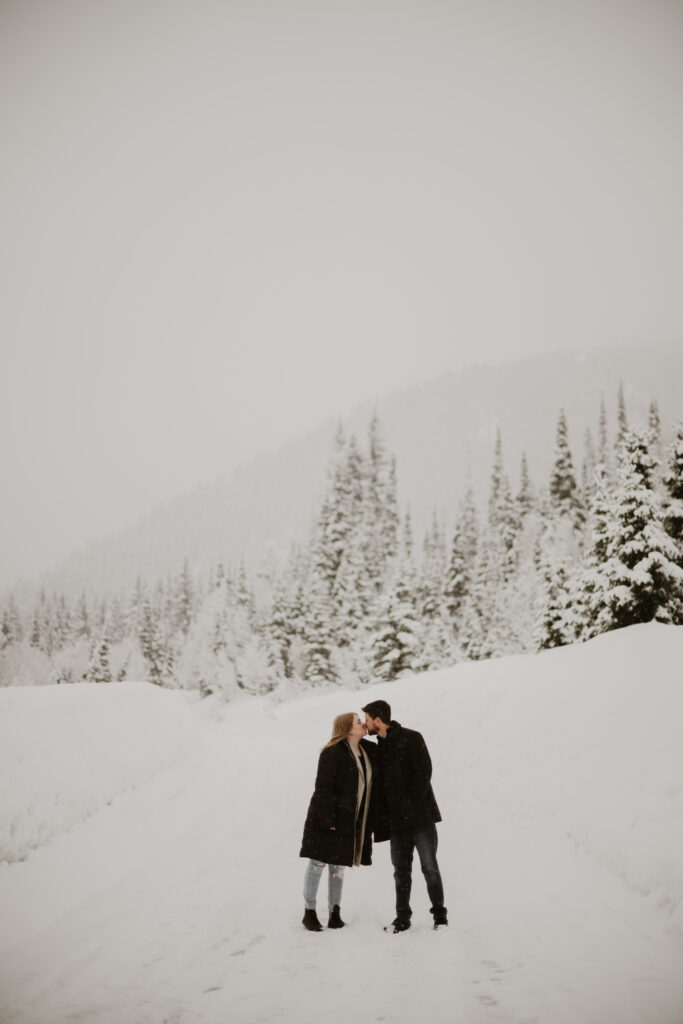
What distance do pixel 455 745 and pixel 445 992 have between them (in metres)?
11.5

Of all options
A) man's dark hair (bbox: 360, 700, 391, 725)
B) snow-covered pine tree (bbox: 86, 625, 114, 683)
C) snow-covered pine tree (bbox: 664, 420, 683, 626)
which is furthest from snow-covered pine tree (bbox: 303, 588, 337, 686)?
man's dark hair (bbox: 360, 700, 391, 725)

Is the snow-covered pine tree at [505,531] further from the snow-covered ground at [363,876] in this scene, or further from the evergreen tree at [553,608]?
the snow-covered ground at [363,876]

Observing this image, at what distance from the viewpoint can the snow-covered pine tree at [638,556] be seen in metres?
20.8

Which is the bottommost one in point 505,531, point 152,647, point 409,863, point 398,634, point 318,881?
point 152,647

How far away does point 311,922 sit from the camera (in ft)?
19.5

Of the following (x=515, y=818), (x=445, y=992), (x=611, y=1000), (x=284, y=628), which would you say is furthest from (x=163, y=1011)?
(x=284, y=628)

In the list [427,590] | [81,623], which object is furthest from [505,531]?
[81,623]

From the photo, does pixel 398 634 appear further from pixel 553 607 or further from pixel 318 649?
pixel 318 649

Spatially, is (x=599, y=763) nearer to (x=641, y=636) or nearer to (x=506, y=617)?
(x=641, y=636)

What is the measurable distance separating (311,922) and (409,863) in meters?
1.15

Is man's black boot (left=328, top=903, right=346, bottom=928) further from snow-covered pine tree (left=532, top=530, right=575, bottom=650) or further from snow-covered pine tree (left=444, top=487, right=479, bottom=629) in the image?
snow-covered pine tree (left=444, top=487, right=479, bottom=629)

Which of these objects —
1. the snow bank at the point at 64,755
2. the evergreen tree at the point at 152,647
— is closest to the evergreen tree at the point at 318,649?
the snow bank at the point at 64,755

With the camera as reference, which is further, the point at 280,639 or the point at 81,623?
the point at 81,623

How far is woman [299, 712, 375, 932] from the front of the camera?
594 centimetres
